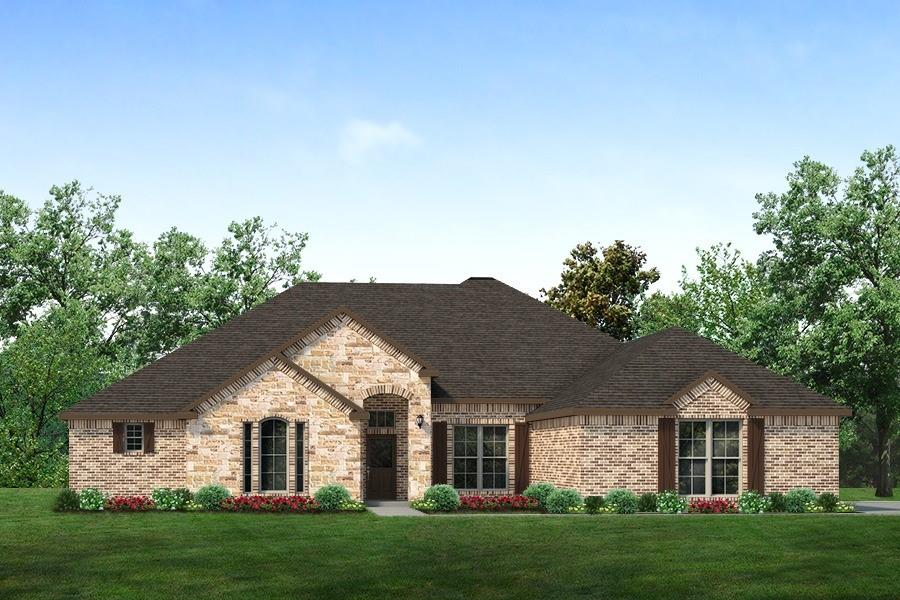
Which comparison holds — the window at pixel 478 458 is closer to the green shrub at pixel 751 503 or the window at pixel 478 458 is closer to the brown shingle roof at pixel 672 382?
the brown shingle roof at pixel 672 382

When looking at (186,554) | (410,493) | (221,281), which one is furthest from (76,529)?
(221,281)

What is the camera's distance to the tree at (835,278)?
4928 centimetres

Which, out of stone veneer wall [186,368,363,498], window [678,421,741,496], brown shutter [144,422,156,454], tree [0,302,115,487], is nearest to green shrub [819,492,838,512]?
window [678,421,741,496]

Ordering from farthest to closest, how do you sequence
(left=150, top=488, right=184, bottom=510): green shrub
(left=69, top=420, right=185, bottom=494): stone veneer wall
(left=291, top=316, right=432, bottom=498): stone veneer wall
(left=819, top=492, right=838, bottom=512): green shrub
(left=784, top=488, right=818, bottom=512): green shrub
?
(left=291, top=316, right=432, bottom=498): stone veneer wall → (left=69, top=420, right=185, bottom=494): stone veneer wall → (left=819, top=492, right=838, bottom=512): green shrub → (left=784, top=488, right=818, bottom=512): green shrub → (left=150, top=488, right=184, bottom=510): green shrub

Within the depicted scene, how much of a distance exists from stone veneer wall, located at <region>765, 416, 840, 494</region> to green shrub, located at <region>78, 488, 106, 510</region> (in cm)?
1923

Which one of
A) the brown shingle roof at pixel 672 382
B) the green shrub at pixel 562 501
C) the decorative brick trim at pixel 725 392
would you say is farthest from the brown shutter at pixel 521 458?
the decorative brick trim at pixel 725 392

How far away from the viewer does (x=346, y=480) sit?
36125 mm

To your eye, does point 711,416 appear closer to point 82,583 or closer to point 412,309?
point 412,309

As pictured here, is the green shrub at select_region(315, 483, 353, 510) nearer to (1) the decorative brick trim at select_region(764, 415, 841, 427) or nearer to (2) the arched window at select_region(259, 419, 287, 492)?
(2) the arched window at select_region(259, 419, 287, 492)

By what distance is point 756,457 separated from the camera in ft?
120

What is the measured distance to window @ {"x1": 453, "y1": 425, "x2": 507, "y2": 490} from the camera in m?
40.6

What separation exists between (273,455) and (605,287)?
95.2 ft

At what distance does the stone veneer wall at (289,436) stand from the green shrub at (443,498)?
2.16m

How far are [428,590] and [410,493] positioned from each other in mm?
19183
